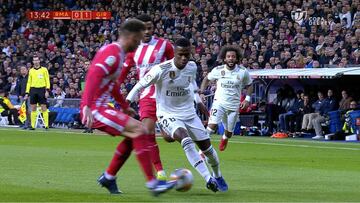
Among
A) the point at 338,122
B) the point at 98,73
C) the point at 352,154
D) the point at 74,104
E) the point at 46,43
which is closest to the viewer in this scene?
the point at 98,73

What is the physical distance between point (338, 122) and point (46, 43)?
21579 mm

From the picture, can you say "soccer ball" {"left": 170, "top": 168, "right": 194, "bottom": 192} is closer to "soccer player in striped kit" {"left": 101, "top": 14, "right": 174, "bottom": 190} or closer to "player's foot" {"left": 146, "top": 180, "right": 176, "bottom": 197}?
"player's foot" {"left": 146, "top": 180, "right": 176, "bottom": 197}

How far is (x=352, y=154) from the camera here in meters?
21.4

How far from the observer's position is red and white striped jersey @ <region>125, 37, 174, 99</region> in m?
14.4

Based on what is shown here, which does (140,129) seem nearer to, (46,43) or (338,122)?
(338,122)

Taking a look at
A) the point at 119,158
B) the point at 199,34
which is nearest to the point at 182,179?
the point at 119,158

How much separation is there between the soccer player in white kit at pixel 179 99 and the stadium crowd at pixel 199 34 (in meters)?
17.0

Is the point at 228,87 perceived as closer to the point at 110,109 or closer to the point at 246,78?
the point at 246,78

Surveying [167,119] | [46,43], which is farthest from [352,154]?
[46,43]

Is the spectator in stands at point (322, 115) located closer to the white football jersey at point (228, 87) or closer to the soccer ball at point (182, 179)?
the white football jersey at point (228, 87)

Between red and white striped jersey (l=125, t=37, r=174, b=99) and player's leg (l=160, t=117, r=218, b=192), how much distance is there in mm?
1024

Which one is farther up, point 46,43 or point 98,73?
point 98,73

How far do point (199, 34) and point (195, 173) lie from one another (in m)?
22.1

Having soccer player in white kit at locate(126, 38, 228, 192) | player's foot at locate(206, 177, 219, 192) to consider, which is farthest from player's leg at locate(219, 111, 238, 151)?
player's foot at locate(206, 177, 219, 192)
